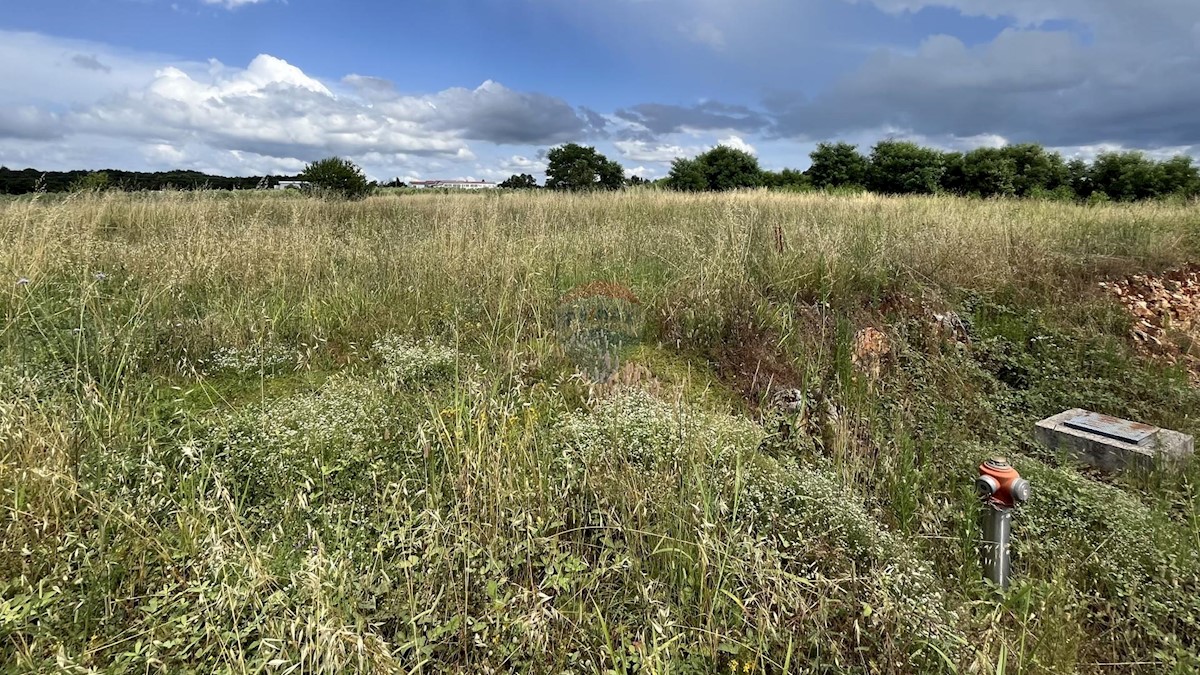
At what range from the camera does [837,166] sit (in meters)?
22.7

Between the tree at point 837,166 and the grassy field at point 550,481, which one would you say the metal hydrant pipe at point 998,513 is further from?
the tree at point 837,166

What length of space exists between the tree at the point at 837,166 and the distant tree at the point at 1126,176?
23.1ft

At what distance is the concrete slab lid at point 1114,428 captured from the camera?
125 inches

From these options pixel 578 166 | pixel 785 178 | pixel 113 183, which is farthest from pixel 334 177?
pixel 785 178

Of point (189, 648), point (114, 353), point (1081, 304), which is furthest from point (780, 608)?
Answer: point (1081, 304)

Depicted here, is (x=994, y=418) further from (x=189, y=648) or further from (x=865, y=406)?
(x=189, y=648)

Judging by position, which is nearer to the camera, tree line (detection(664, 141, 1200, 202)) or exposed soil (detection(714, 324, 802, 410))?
exposed soil (detection(714, 324, 802, 410))

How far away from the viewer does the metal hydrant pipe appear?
2.15 meters

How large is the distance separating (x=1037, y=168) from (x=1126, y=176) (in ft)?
7.28

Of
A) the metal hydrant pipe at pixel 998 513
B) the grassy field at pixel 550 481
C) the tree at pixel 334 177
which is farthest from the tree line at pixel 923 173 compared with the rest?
the metal hydrant pipe at pixel 998 513

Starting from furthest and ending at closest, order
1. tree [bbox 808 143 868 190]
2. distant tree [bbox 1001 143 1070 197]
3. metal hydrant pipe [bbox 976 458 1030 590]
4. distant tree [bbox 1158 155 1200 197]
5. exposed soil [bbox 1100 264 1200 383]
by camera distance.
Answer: tree [bbox 808 143 868 190] → distant tree [bbox 1001 143 1070 197] → distant tree [bbox 1158 155 1200 197] → exposed soil [bbox 1100 264 1200 383] → metal hydrant pipe [bbox 976 458 1030 590]

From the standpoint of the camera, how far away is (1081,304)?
17.0 ft

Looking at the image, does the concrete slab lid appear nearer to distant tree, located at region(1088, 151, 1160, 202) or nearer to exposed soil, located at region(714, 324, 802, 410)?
exposed soil, located at region(714, 324, 802, 410)

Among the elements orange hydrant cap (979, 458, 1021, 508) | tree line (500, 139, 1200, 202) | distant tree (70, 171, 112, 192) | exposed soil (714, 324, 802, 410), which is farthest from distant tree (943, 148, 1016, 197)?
distant tree (70, 171, 112, 192)
